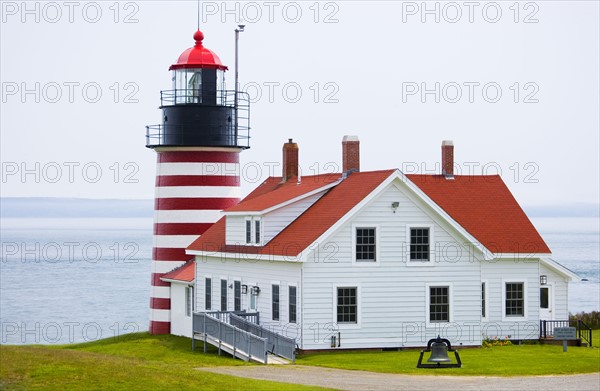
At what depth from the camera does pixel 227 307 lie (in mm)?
42656

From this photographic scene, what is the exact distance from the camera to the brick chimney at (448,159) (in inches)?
1751

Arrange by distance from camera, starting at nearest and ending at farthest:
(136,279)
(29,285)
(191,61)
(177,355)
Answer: (177,355) < (191,61) < (29,285) < (136,279)

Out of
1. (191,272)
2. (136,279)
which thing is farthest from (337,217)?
(136,279)

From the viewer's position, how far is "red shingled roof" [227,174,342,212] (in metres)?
40.7

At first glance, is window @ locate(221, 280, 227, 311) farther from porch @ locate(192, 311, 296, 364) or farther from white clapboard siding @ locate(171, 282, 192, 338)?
white clapboard siding @ locate(171, 282, 192, 338)

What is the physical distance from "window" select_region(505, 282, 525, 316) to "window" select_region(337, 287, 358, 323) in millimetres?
6274

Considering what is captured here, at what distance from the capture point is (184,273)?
153ft

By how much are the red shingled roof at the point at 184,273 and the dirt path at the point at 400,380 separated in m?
13.3

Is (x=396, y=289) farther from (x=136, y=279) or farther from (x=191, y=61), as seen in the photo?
(x=136, y=279)

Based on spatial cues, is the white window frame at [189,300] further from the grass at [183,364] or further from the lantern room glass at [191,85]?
the lantern room glass at [191,85]

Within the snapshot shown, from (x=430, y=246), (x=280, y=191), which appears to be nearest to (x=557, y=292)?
(x=430, y=246)

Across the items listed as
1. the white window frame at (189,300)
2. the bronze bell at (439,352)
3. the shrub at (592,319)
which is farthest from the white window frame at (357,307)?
the shrub at (592,319)

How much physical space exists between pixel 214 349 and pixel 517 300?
32.9 feet

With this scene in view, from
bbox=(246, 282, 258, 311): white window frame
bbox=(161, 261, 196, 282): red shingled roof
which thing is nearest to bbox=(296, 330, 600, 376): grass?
bbox=(246, 282, 258, 311): white window frame
